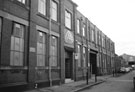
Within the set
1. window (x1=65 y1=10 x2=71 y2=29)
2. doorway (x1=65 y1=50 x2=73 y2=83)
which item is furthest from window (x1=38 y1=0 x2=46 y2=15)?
doorway (x1=65 y1=50 x2=73 y2=83)

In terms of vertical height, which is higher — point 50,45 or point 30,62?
point 50,45

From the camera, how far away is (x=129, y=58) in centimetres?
12988

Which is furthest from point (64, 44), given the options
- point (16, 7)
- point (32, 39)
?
point (16, 7)

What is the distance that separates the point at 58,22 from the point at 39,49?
186 inches

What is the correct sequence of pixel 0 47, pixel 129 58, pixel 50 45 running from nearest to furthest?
pixel 0 47
pixel 50 45
pixel 129 58

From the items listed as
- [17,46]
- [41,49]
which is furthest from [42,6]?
[17,46]

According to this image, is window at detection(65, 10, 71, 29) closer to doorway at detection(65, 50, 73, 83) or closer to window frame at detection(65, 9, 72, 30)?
window frame at detection(65, 9, 72, 30)

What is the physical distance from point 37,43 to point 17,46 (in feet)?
9.11

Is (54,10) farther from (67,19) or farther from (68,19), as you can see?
(68,19)

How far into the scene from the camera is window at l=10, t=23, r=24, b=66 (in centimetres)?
1293

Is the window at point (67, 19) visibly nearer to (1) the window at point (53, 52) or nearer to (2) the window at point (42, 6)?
(1) the window at point (53, 52)

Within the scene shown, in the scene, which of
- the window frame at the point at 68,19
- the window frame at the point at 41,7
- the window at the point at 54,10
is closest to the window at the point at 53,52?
the window at the point at 54,10

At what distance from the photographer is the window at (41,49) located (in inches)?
633

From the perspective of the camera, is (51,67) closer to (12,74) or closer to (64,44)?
(64,44)
